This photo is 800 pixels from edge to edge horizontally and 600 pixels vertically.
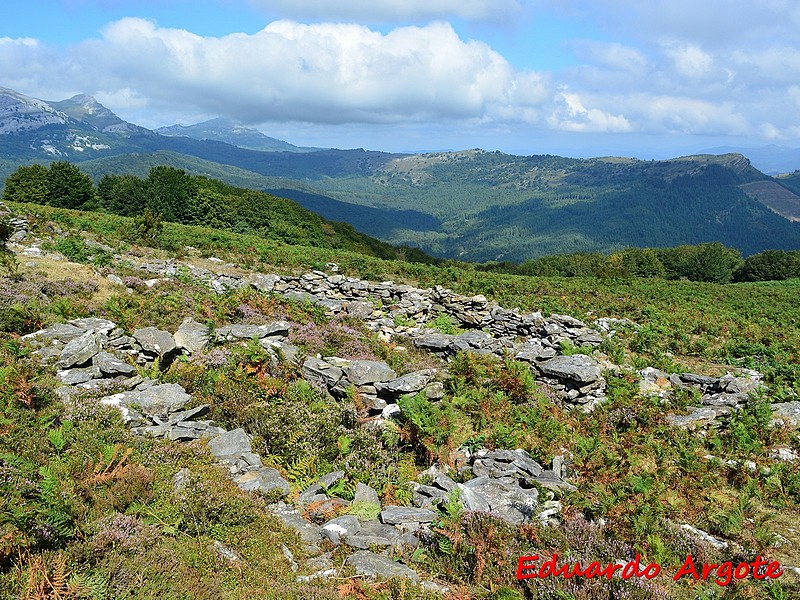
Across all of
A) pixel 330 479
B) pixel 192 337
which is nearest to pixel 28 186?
pixel 192 337

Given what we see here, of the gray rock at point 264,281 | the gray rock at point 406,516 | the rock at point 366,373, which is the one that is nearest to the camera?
the gray rock at point 406,516

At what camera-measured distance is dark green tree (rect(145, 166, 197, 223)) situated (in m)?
61.8

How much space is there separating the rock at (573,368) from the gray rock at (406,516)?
8146 millimetres

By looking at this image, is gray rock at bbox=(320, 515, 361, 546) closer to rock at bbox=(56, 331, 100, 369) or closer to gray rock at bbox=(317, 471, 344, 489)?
gray rock at bbox=(317, 471, 344, 489)

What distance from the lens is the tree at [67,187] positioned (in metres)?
59.2

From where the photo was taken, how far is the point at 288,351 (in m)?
13.4

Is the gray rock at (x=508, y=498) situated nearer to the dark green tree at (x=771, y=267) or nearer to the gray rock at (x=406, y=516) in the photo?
the gray rock at (x=406, y=516)

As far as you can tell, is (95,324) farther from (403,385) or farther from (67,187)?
(67,187)

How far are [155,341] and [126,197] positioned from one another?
217ft

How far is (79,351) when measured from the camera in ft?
35.6

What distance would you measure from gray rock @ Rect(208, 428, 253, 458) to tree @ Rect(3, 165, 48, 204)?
66835 mm

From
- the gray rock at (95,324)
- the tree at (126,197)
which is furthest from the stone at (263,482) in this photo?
the tree at (126,197)

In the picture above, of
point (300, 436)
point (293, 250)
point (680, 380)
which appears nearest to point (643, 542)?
point (300, 436)

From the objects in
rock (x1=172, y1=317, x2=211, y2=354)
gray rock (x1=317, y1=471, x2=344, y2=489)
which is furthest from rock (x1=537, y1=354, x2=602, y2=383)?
rock (x1=172, y1=317, x2=211, y2=354)
